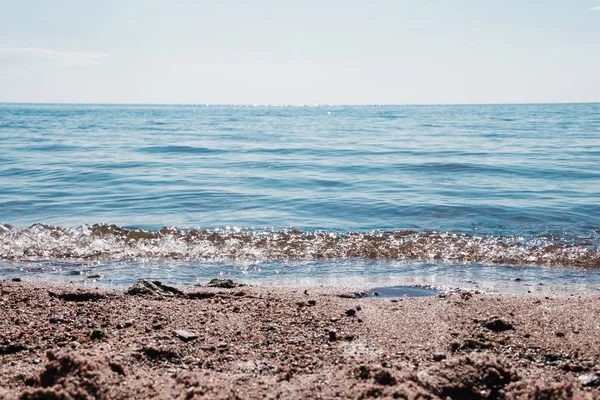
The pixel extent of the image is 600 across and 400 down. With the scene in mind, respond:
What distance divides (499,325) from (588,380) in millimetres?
1188

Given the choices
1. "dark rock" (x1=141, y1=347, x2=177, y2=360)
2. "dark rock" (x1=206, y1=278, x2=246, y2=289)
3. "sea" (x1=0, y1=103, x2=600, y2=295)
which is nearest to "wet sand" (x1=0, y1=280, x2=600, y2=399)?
"dark rock" (x1=141, y1=347, x2=177, y2=360)

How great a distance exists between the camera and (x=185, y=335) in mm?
4352

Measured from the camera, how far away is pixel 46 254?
27.9 feet

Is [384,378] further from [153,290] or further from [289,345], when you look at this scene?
[153,290]

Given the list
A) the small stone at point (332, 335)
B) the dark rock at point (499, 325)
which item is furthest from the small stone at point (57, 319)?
the dark rock at point (499, 325)

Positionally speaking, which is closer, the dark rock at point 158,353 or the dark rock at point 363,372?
the dark rock at point 363,372

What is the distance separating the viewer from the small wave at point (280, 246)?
8.48 metres

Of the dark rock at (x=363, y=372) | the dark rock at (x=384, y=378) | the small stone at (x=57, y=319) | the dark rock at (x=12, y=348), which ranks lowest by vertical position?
the small stone at (x=57, y=319)

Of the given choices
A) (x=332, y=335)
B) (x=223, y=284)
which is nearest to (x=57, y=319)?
(x=223, y=284)

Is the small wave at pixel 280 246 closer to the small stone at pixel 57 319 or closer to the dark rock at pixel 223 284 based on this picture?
the dark rock at pixel 223 284

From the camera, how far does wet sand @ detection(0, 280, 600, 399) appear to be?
3.32 meters

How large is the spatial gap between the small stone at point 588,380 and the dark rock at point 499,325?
3.61 feet

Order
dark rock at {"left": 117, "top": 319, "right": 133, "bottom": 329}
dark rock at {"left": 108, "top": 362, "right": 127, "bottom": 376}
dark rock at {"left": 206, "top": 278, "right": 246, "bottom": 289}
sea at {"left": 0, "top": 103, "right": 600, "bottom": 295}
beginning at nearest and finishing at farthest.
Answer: dark rock at {"left": 108, "top": 362, "right": 127, "bottom": 376}, dark rock at {"left": 117, "top": 319, "right": 133, "bottom": 329}, dark rock at {"left": 206, "top": 278, "right": 246, "bottom": 289}, sea at {"left": 0, "top": 103, "right": 600, "bottom": 295}

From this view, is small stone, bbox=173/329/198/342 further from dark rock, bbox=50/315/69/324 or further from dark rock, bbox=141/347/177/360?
dark rock, bbox=50/315/69/324
